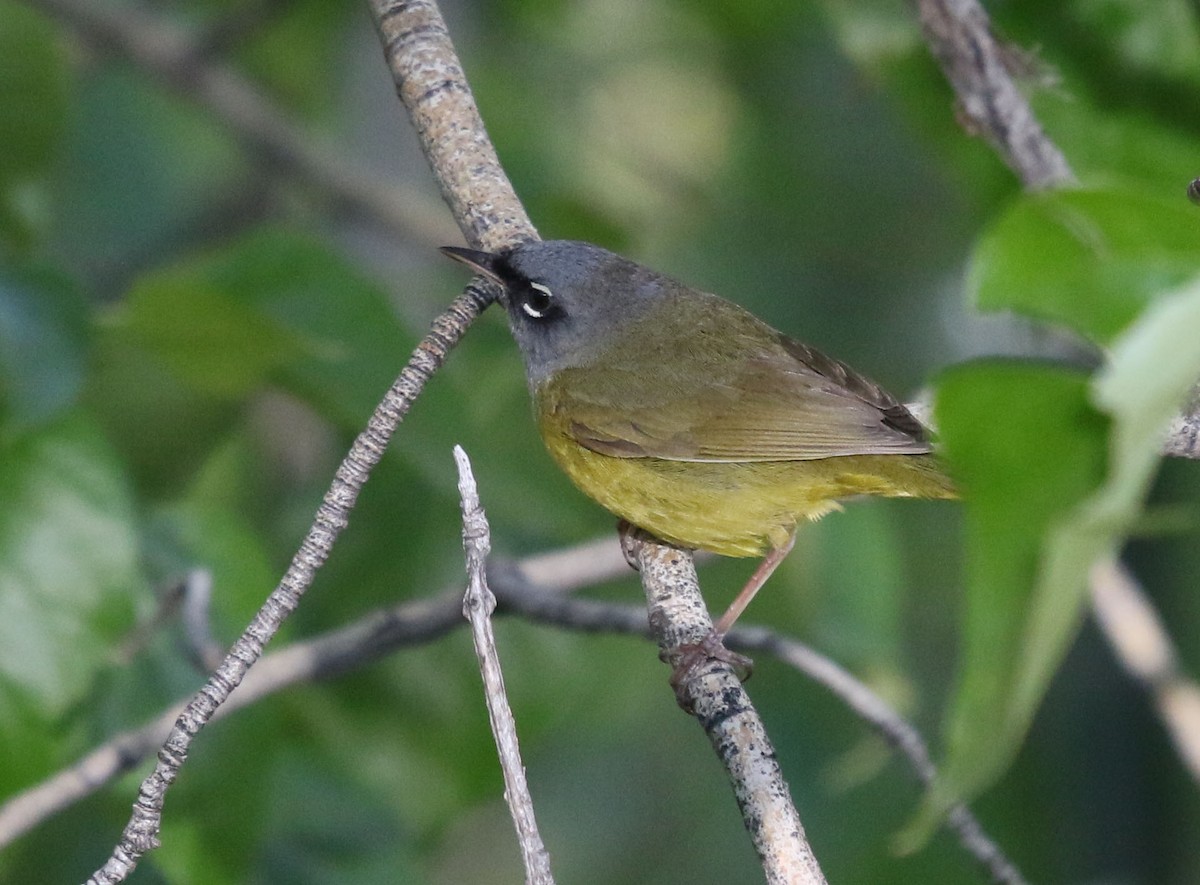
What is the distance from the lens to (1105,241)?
124 cm

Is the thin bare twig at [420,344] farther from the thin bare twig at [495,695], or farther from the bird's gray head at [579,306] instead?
the bird's gray head at [579,306]

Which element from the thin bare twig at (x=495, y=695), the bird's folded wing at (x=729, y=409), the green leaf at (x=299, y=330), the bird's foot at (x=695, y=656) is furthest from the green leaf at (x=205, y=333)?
the thin bare twig at (x=495, y=695)

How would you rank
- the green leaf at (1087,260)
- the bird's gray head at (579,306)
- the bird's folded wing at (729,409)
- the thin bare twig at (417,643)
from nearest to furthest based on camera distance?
the green leaf at (1087,260), the thin bare twig at (417,643), the bird's folded wing at (729,409), the bird's gray head at (579,306)

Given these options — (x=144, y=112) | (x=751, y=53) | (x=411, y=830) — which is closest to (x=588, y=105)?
(x=751, y=53)

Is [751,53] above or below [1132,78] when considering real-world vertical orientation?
above

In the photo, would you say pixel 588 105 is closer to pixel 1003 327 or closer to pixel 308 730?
pixel 1003 327

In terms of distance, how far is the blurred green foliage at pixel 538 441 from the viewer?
3.99 ft

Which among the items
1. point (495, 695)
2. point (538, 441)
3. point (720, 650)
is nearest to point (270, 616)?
point (495, 695)

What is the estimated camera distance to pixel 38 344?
2875 millimetres

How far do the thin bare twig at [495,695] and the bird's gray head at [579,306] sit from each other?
1.89 meters

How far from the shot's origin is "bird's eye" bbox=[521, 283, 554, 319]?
369 cm

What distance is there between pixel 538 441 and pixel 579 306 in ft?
1.69

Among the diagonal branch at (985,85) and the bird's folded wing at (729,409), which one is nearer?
the diagonal branch at (985,85)

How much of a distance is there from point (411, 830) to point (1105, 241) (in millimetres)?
3252
